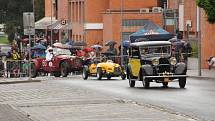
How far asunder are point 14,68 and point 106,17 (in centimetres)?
2575

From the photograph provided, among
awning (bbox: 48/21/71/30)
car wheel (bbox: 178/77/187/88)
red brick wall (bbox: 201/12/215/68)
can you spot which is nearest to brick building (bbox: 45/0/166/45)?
awning (bbox: 48/21/71/30)

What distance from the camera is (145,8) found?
71.2m

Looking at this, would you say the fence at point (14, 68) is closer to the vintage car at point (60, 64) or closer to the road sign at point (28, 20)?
the vintage car at point (60, 64)

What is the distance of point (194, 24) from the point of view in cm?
5634

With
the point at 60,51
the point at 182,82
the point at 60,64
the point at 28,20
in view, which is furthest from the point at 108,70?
the point at 182,82

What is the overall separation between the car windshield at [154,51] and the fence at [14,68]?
17.3 meters

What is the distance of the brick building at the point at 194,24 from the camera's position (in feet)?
150

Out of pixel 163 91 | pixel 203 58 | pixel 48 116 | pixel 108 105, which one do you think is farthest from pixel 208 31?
pixel 48 116

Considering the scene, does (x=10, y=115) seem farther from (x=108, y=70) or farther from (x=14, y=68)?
(x=14, y=68)

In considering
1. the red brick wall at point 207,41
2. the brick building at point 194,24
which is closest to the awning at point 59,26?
the brick building at point 194,24

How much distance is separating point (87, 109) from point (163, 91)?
24.4 ft

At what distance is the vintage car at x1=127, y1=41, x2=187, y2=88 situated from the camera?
26.8 metres

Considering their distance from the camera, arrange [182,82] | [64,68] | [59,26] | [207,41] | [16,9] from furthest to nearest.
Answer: [16,9] → [59,26] → [207,41] → [64,68] → [182,82]

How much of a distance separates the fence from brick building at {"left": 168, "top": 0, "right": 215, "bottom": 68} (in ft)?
38.4
